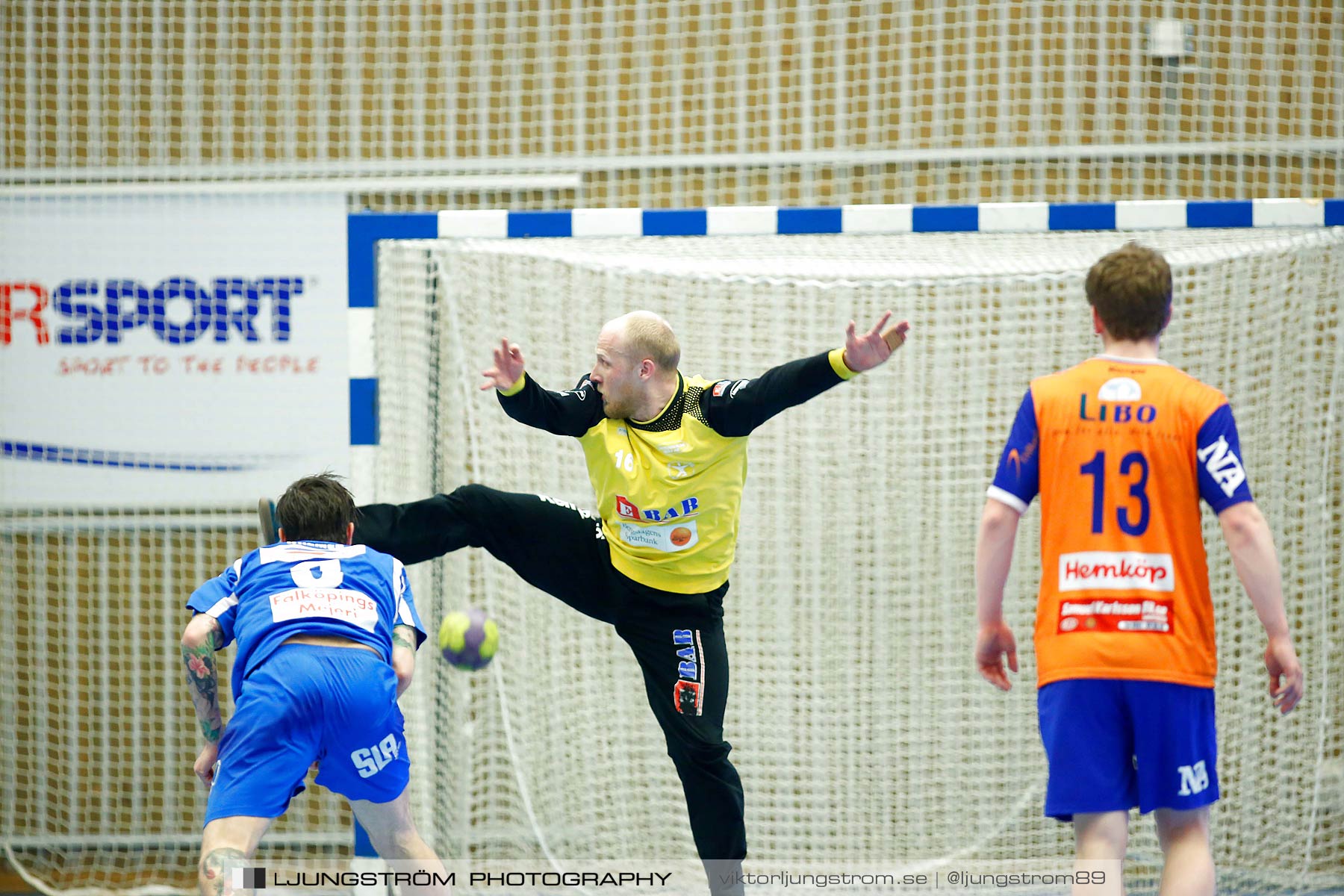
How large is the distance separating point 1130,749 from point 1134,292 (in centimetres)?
105

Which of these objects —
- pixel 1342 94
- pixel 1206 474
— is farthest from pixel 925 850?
pixel 1342 94

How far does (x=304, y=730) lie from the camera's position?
3.25 meters

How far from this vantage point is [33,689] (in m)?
6.17

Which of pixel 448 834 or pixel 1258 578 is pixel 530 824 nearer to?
pixel 448 834

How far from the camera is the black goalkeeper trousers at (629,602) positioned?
3.71 meters

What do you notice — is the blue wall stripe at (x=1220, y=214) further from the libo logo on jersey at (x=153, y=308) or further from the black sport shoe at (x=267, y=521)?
the libo logo on jersey at (x=153, y=308)

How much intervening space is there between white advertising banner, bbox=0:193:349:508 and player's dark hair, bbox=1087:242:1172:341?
4.05m

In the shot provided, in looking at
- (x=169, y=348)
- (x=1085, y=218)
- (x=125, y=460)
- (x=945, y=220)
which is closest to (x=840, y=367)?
(x=945, y=220)

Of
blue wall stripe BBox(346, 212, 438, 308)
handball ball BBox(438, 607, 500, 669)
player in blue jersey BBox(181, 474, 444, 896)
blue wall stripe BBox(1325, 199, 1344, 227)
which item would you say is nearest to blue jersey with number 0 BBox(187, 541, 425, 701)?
player in blue jersey BBox(181, 474, 444, 896)

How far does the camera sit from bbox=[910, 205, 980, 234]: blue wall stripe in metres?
4.21

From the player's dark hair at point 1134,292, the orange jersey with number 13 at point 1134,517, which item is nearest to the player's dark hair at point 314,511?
the orange jersey with number 13 at point 1134,517

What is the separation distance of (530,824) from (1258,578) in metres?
3.36

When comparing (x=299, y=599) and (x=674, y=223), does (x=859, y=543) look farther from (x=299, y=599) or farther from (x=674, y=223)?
(x=299, y=599)

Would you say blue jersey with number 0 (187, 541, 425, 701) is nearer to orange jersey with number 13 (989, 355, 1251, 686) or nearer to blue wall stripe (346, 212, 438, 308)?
blue wall stripe (346, 212, 438, 308)
